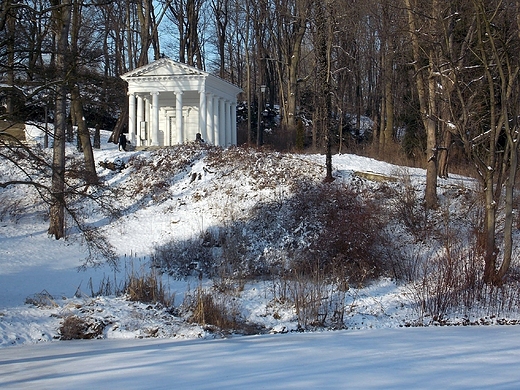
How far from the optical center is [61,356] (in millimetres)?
7930

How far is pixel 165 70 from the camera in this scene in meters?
28.5

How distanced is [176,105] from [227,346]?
74.0 ft

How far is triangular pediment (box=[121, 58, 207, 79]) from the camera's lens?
28297 millimetres

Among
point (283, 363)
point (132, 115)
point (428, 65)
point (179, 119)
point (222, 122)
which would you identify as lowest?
point (283, 363)

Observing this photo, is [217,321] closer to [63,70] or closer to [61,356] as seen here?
[61,356]

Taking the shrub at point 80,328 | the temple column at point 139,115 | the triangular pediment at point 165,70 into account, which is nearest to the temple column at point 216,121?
the triangular pediment at point 165,70

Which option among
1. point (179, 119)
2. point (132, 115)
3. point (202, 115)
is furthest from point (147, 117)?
point (202, 115)

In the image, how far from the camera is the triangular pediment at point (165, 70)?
92.8ft

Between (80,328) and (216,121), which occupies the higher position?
(216,121)

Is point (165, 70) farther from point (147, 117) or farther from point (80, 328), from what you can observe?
point (80, 328)

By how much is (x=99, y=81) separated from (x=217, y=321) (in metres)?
5.68

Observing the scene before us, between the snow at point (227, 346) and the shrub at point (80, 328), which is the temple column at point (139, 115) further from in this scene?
the shrub at point (80, 328)

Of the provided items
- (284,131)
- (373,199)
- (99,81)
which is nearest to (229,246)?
(373,199)

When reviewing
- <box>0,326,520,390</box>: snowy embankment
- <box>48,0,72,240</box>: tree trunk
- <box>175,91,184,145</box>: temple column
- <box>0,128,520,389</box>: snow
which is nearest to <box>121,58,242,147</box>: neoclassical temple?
<box>175,91,184,145</box>: temple column
